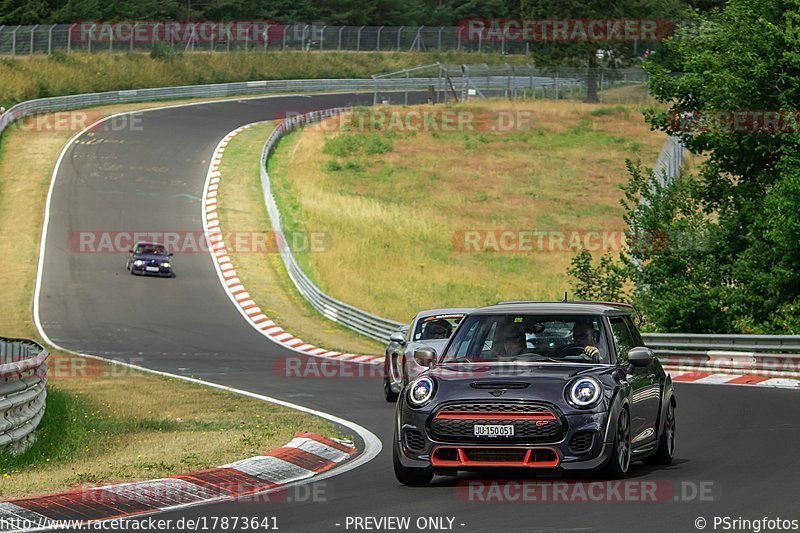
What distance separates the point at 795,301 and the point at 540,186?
32.9 metres

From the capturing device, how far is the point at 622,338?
11.9 metres

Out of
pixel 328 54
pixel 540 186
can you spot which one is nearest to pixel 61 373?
pixel 540 186

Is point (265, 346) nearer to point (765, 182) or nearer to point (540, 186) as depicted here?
point (765, 182)

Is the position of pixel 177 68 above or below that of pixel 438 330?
above

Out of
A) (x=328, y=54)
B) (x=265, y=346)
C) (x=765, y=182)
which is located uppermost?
(x=328, y=54)

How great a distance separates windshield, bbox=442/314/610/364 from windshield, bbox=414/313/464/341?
26.6ft

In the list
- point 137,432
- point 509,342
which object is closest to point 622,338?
point 509,342

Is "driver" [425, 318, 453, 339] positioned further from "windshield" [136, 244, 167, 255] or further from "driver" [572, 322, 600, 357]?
"windshield" [136, 244, 167, 255]

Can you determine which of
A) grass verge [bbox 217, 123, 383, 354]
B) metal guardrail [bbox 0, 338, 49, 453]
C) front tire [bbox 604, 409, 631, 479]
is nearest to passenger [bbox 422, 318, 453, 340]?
metal guardrail [bbox 0, 338, 49, 453]

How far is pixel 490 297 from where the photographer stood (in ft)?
132

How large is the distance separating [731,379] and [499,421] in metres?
15.0

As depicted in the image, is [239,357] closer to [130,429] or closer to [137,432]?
[130,429]

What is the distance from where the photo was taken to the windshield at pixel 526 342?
11312 millimetres

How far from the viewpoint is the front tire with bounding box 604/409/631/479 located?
34.4ft
